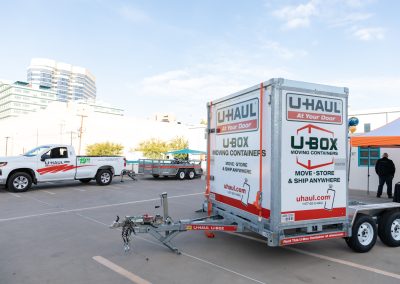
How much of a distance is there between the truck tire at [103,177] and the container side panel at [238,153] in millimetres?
11111

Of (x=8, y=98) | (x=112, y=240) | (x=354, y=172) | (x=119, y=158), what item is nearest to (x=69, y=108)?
(x=119, y=158)

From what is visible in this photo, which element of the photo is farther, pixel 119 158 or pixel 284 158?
pixel 119 158

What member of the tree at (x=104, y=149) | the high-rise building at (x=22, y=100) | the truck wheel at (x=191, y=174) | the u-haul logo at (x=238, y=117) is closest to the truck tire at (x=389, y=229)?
the u-haul logo at (x=238, y=117)

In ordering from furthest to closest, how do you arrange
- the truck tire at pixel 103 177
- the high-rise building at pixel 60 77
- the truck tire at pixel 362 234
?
the high-rise building at pixel 60 77 < the truck tire at pixel 103 177 < the truck tire at pixel 362 234

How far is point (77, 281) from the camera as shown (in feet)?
15.2

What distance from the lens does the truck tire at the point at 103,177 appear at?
16641 mm

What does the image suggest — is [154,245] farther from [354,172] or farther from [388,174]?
[354,172]

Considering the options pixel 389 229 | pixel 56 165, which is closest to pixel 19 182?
pixel 56 165

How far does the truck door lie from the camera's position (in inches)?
575

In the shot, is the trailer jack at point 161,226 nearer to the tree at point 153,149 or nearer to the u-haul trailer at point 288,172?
the u-haul trailer at point 288,172

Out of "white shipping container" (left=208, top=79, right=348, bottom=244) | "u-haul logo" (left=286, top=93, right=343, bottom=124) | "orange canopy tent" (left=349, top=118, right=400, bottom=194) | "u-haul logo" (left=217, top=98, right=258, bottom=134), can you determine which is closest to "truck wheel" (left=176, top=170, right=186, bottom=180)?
"orange canopy tent" (left=349, top=118, right=400, bottom=194)

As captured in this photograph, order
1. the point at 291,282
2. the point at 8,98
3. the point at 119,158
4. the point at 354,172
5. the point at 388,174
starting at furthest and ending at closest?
1. the point at 8,98
2. the point at 119,158
3. the point at 354,172
4. the point at 388,174
5. the point at 291,282

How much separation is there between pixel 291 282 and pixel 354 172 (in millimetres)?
13407

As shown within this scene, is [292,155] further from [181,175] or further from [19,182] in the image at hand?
[181,175]
